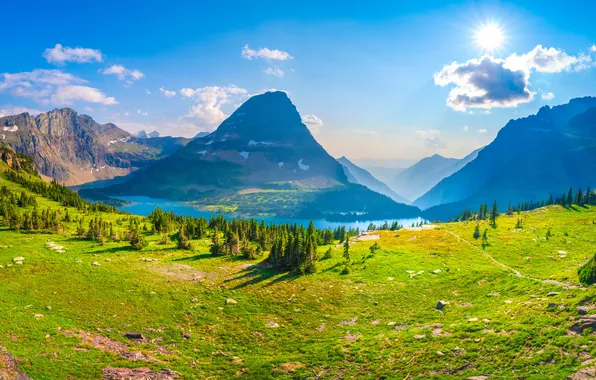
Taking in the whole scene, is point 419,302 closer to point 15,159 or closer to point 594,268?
point 594,268

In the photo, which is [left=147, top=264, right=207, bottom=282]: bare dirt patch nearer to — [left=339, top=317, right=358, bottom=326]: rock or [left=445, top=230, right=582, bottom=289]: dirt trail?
[left=339, top=317, right=358, bottom=326]: rock

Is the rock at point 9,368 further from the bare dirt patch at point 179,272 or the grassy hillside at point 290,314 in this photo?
the bare dirt patch at point 179,272

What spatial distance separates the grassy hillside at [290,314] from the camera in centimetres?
2228

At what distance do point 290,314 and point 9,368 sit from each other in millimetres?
24226

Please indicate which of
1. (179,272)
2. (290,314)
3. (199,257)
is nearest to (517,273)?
(290,314)

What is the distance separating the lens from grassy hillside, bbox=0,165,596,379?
22.3 metres

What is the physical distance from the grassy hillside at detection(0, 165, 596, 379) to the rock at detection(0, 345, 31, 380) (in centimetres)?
52

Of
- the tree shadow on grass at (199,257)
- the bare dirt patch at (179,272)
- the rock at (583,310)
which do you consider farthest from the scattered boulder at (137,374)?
the tree shadow on grass at (199,257)

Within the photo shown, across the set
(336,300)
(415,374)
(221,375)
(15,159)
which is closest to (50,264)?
(221,375)

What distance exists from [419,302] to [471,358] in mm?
15808

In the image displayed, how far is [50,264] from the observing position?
42.6 m

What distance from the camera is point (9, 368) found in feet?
67.5

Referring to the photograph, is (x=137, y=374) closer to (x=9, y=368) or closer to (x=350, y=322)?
(x=9, y=368)

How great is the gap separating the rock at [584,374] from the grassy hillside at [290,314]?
19.9 inches
